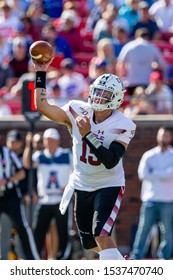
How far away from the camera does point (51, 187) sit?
14141 millimetres

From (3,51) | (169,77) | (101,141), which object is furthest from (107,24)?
(101,141)

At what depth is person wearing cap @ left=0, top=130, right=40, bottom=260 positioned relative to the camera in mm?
13570

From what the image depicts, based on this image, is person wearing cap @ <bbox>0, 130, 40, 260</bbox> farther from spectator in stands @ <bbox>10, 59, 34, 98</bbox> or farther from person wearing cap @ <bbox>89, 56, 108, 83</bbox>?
person wearing cap @ <bbox>89, 56, 108, 83</bbox>

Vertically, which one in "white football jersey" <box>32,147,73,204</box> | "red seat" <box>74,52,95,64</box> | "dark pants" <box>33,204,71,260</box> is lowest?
"dark pants" <box>33,204,71,260</box>

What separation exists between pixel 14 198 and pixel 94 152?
5.09 meters

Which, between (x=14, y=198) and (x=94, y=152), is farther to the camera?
(x=14, y=198)

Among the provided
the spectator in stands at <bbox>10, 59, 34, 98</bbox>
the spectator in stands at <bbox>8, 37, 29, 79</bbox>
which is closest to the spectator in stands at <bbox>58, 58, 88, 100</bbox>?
the spectator in stands at <bbox>10, 59, 34, 98</bbox>

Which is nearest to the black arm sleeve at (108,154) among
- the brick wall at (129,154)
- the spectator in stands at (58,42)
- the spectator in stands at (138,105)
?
the spectator in stands at (138,105)

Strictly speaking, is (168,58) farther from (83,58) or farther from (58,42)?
(58,42)

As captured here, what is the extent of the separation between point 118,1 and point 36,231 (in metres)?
5.65

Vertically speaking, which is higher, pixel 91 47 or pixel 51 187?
pixel 91 47

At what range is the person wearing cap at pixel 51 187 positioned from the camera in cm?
1409

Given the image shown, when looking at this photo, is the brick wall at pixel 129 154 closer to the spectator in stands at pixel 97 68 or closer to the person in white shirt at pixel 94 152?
the spectator in stands at pixel 97 68

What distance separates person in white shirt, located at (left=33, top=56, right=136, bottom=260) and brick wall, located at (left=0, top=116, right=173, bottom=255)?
643cm
